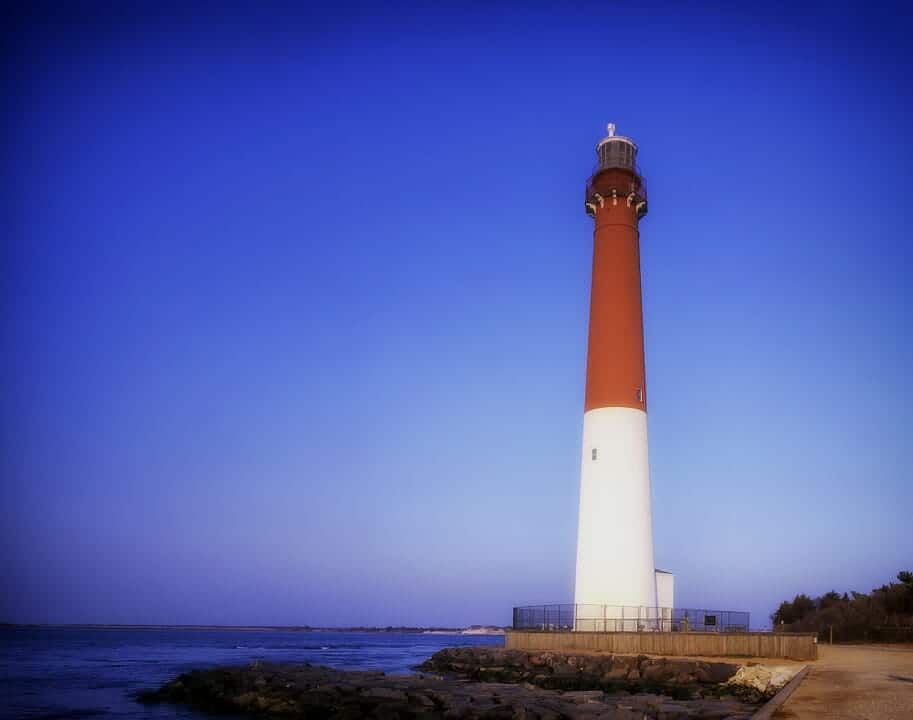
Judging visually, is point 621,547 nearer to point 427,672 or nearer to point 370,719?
point 427,672

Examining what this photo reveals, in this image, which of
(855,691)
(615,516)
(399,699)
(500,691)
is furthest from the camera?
(615,516)

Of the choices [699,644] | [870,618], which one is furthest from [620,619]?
[870,618]

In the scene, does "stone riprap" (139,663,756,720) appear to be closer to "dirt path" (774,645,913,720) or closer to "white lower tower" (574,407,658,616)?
"dirt path" (774,645,913,720)

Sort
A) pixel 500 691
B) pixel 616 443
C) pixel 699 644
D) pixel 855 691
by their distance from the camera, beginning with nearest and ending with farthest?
pixel 855 691 → pixel 500 691 → pixel 699 644 → pixel 616 443

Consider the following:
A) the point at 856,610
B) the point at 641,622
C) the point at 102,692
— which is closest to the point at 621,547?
the point at 641,622

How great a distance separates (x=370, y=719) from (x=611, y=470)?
12.2 m

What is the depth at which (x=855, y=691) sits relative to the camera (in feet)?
48.1

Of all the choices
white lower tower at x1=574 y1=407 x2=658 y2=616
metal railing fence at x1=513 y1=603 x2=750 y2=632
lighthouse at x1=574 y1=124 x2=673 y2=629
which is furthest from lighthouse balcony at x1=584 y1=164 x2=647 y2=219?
metal railing fence at x1=513 y1=603 x2=750 y2=632

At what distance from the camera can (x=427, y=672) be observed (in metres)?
29.9

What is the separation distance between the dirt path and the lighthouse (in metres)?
6.12

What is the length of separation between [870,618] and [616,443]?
17.8 m

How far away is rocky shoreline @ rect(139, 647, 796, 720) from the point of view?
55.4 feet

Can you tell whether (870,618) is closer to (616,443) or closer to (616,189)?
(616,443)

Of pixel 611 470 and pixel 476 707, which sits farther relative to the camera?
pixel 611 470
